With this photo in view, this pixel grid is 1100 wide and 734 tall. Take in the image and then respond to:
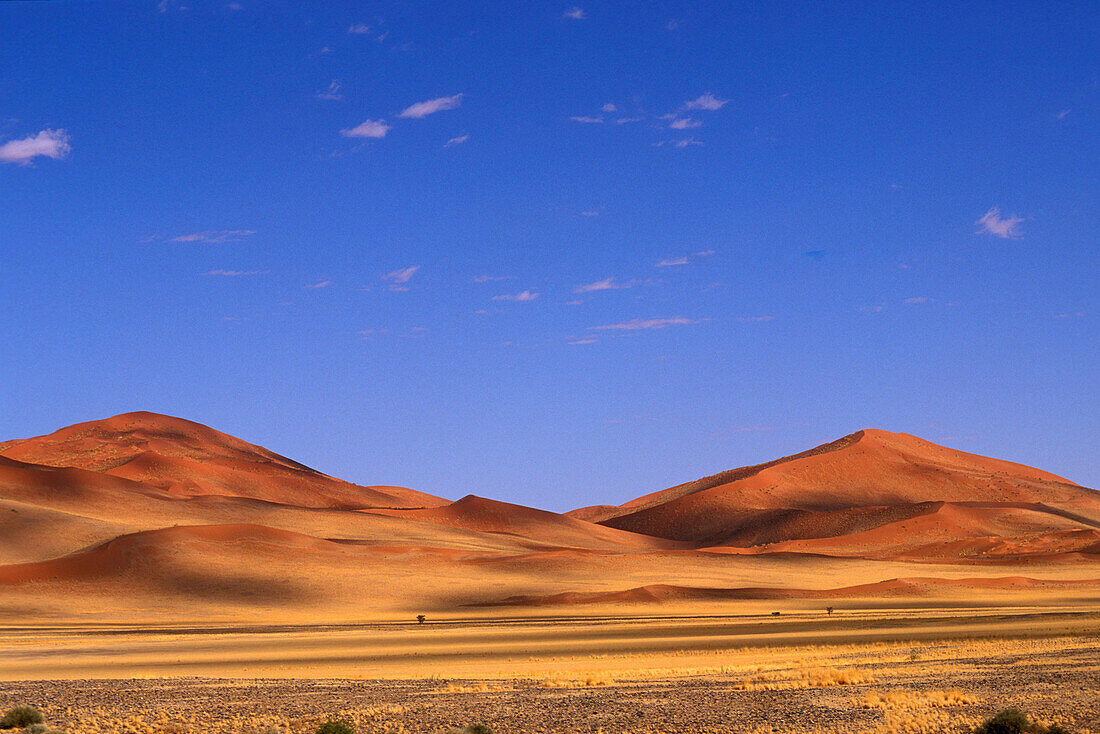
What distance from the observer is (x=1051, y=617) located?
50.4m

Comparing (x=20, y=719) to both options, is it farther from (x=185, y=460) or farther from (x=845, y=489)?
(x=845, y=489)

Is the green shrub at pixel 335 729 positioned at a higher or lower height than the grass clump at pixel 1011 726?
higher

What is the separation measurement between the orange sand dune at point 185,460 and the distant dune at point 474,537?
43 cm

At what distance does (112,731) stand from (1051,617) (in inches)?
1632

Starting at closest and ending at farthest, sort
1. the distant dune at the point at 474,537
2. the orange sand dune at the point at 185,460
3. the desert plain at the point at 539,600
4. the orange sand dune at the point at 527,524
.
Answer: the desert plain at the point at 539,600
the distant dune at the point at 474,537
the orange sand dune at the point at 527,524
the orange sand dune at the point at 185,460

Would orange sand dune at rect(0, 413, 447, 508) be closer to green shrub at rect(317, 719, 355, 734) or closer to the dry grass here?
the dry grass

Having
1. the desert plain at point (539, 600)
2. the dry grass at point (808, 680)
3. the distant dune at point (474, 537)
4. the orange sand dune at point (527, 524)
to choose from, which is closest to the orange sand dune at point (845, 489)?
the distant dune at point (474, 537)

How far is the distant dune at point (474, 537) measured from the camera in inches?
2808

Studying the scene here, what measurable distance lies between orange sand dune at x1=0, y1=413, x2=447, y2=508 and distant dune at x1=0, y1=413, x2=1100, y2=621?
17.0 inches

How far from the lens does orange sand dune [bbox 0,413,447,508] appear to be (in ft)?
431

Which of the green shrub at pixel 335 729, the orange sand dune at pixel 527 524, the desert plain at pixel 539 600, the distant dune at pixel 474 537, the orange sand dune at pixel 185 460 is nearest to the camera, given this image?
the green shrub at pixel 335 729

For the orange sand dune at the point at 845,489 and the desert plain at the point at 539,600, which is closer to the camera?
the desert plain at the point at 539,600

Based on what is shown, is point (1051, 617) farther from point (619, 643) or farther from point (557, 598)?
point (557, 598)

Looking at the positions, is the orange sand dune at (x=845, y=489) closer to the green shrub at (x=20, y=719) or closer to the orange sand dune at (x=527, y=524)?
the orange sand dune at (x=527, y=524)
